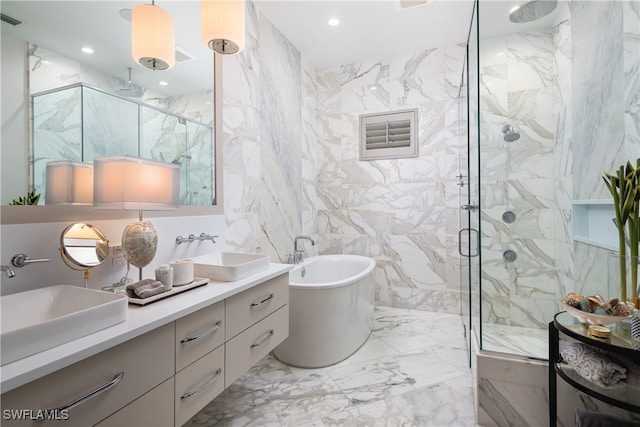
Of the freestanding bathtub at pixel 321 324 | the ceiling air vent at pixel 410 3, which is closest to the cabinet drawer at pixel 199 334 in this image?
the freestanding bathtub at pixel 321 324

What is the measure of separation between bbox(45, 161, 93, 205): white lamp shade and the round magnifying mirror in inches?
4.2

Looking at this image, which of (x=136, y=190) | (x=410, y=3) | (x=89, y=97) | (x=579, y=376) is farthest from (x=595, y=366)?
(x=410, y=3)

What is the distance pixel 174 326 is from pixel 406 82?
326 cm

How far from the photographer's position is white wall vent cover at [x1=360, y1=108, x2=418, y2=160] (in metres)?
3.31

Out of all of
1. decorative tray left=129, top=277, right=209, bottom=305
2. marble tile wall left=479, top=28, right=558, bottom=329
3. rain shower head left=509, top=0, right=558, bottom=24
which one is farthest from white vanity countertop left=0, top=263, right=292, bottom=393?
rain shower head left=509, top=0, right=558, bottom=24

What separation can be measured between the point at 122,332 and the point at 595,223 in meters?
2.35

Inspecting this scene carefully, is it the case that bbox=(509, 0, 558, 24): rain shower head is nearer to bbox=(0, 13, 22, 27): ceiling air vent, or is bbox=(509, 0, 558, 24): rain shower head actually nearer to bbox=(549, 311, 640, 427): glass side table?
bbox=(549, 311, 640, 427): glass side table

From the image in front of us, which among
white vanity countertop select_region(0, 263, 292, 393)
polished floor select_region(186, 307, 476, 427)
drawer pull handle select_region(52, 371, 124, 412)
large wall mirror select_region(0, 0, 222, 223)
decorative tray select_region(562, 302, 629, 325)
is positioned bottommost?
polished floor select_region(186, 307, 476, 427)

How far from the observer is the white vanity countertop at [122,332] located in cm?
68

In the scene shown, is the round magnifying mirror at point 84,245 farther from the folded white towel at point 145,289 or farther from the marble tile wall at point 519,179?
the marble tile wall at point 519,179

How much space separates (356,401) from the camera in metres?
1.79

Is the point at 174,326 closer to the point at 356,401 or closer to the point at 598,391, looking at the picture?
the point at 356,401

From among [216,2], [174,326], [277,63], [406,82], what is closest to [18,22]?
[216,2]

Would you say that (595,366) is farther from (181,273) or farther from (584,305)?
(181,273)
